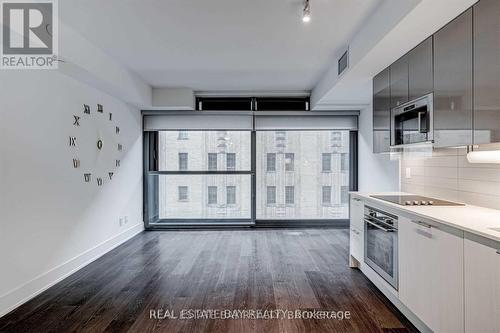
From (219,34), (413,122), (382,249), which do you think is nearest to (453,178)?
(413,122)

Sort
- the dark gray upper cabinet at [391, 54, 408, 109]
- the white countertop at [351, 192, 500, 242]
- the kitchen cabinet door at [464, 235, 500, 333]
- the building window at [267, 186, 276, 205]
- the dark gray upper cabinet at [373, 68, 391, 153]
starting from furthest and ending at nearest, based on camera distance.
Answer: the building window at [267, 186, 276, 205], the dark gray upper cabinet at [373, 68, 391, 153], the dark gray upper cabinet at [391, 54, 408, 109], the white countertop at [351, 192, 500, 242], the kitchen cabinet door at [464, 235, 500, 333]

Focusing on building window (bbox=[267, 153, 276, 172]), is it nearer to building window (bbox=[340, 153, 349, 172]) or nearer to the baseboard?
building window (bbox=[340, 153, 349, 172])

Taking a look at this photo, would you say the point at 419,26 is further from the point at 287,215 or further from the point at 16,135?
the point at 287,215

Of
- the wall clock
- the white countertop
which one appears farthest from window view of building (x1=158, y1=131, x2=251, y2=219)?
the white countertop

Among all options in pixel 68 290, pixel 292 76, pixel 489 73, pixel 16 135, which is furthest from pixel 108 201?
pixel 489 73

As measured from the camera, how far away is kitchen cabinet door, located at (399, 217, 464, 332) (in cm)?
189

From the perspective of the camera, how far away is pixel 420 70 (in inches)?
107

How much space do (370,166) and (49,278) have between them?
512 centimetres

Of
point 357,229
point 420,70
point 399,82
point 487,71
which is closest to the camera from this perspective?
point 487,71

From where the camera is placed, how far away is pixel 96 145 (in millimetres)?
4238

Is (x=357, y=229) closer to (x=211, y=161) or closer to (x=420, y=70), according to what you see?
(x=420, y=70)

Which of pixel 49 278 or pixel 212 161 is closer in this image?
pixel 49 278

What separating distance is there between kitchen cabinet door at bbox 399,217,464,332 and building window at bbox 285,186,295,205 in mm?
3803

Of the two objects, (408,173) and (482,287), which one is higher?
(408,173)
